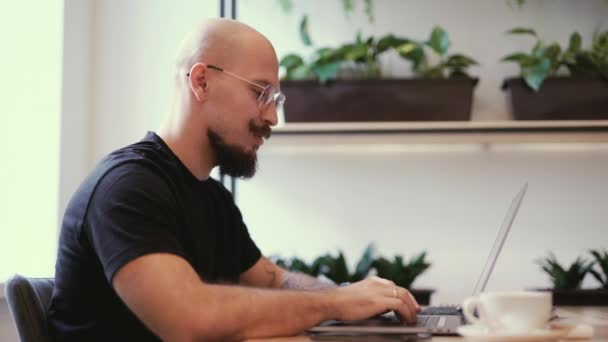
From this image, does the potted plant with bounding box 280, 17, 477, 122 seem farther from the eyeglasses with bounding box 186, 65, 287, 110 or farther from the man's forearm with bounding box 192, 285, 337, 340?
the man's forearm with bounding box 192, 285, 337, 340

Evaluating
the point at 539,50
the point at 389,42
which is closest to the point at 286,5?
the point at 389,42

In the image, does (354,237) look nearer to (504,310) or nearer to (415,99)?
(415,99)

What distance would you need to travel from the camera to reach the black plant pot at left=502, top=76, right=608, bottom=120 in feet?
9.11

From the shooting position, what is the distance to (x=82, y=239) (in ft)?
4.74

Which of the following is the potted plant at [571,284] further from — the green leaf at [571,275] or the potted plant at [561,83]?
Result: the potted plant at [561,83]

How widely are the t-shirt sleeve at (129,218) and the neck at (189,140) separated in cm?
24

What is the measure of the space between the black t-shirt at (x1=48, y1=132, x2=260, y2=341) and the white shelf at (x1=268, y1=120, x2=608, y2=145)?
4.11ft

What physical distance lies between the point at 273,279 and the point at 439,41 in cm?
128

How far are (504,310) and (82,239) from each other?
30.3 inches

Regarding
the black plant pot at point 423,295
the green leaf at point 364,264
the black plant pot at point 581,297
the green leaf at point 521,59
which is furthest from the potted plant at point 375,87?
the black plant pot at point 581,297

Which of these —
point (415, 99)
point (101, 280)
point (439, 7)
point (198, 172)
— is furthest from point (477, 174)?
point (101, 280)

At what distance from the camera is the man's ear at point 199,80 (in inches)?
67.5

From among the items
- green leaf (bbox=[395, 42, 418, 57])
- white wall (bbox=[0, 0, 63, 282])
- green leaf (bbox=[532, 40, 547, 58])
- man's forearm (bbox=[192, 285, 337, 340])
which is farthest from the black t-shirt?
green leaf (bbox=[532, 40, 547, 58])

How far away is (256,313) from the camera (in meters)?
1.29
